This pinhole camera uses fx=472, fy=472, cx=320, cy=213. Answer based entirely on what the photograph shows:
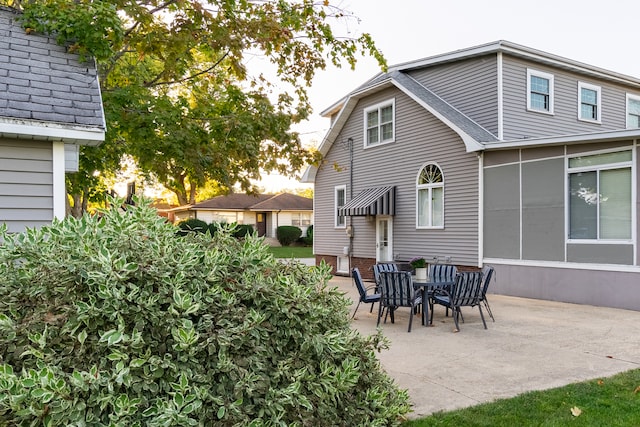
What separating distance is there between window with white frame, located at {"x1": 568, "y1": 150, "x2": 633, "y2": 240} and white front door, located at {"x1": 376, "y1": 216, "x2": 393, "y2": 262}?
578cm

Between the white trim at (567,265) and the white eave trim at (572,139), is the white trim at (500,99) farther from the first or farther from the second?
the white trim at (567,265)

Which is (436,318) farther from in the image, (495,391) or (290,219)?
(290,219)

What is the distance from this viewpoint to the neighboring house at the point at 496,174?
32.8ft

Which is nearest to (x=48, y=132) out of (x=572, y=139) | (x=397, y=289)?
(x=397, y=289)

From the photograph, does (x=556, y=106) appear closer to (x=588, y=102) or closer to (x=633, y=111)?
(x=588, y=102)

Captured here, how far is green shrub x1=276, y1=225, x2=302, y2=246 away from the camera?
3522cm

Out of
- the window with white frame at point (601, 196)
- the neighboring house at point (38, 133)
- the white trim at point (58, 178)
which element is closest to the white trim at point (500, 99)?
the window with white frame at point (601, 196)

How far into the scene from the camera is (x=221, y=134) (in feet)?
27.9

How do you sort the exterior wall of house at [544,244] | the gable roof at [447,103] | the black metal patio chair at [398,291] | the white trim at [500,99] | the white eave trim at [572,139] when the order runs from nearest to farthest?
the black metal patio chair at [398,291], the white eave trim at [572,139], the exterior wall of house at [544,244], the gable roof at [447,103], the white trim at [500,99]

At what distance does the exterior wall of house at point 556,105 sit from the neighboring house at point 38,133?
11.0 meters

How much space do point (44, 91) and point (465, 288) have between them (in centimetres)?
660

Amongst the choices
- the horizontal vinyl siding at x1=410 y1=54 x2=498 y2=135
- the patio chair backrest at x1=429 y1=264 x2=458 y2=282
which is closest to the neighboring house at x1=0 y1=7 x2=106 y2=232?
the patio chair backrest at x1=429 y1=264 x2=458 y2=282

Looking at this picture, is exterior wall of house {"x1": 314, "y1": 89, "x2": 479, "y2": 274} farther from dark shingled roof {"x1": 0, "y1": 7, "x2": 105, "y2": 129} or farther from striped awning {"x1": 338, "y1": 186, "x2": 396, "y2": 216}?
dark shingled roof {"x1": 0, "y1": 7, "x2": 105, "y2": 129}

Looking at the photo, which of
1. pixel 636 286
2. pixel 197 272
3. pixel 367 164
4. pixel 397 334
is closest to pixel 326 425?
pixel 197 272
